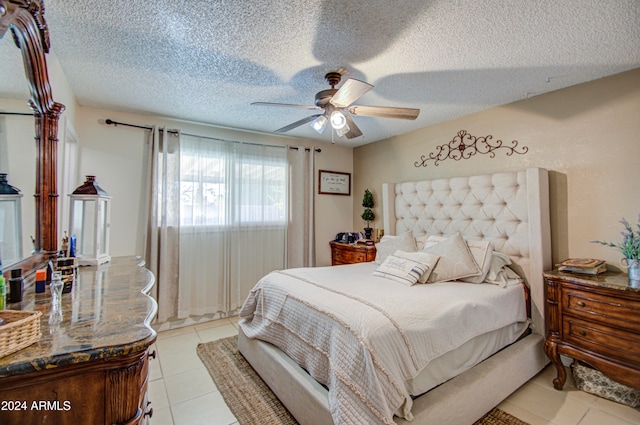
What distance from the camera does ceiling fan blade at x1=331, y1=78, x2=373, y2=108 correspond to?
1735 mm

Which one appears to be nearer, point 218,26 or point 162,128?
point 218,26

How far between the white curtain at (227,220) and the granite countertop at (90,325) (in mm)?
1907

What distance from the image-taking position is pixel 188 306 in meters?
3.43

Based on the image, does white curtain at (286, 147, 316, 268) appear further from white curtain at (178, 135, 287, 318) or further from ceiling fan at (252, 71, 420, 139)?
ceiling fan at (252, 71, 420, 139)

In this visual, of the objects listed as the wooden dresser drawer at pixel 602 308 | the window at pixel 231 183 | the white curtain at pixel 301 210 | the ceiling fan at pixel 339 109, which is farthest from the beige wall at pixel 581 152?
the window at pixel 231 183

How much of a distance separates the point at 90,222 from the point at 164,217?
1.03m

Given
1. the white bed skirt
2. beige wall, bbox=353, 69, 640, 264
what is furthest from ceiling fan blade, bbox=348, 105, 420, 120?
the white bed skirt

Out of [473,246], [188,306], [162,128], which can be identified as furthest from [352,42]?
[188,306]

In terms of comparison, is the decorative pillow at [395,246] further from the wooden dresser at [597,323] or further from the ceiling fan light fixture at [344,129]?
the ceiling fan light fixture at [344,129]

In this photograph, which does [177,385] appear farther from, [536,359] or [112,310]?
[536,359]

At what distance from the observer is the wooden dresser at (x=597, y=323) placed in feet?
5.93

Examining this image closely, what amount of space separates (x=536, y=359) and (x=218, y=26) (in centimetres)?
328

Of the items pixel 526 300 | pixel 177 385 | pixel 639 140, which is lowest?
pixel 177 385

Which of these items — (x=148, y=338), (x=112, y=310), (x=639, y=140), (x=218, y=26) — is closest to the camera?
(x=148, y=338)
